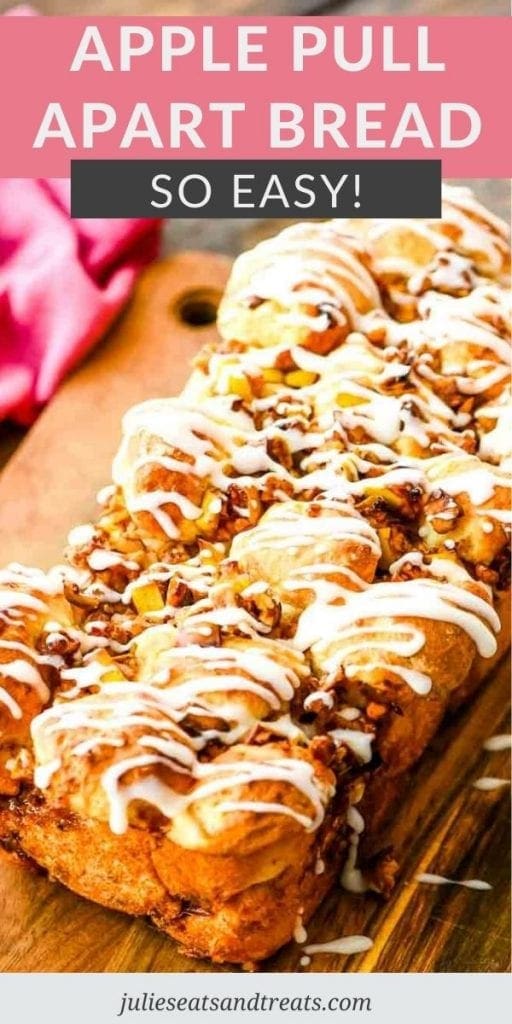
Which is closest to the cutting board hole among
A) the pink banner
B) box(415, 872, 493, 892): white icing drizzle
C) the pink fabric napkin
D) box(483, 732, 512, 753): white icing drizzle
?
the pink fabric napkin

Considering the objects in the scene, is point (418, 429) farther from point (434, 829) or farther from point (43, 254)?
point (43, 254)

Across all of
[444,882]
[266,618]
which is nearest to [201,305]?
[266,618]

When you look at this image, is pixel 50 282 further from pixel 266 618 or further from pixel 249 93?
pixel 266 618

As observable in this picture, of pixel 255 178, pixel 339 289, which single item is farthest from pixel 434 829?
pixel 255 178

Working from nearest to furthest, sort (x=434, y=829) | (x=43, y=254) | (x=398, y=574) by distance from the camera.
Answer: (x=398, y=574)
(x=434, y=829)
(x=43, y=254)

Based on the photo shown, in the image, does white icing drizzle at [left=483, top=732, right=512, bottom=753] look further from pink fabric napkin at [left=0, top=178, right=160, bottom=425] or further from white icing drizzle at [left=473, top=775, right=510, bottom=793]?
pink fabric napkin at [left=0, top=178, right=160, bottom=425]

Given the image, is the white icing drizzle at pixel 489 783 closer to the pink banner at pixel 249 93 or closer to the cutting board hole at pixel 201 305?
the pink banner at pixel 249 93
